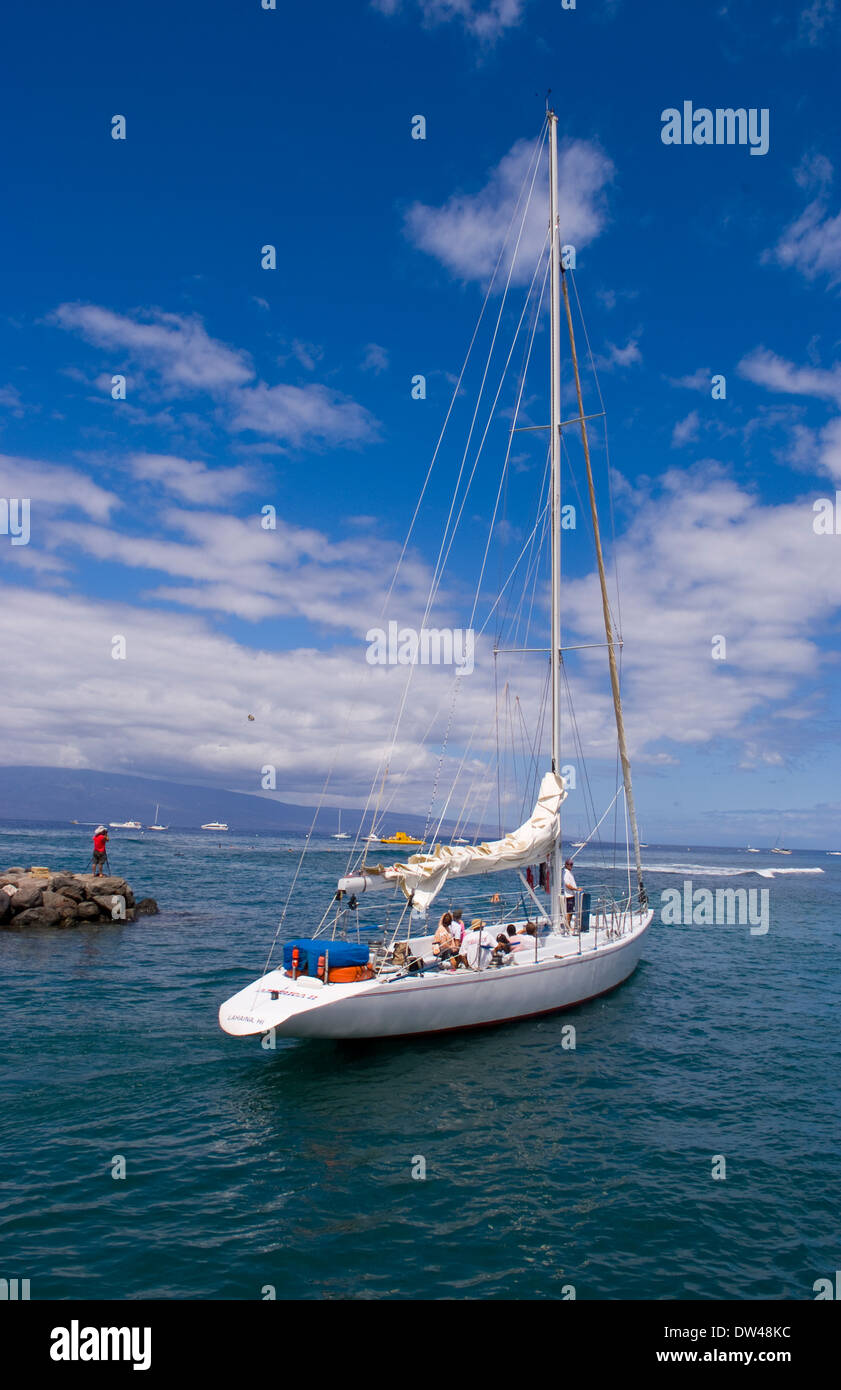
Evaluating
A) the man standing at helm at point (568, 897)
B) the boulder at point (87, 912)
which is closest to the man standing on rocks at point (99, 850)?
the boulder at point (87, 912)

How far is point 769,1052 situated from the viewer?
18922 millimetres

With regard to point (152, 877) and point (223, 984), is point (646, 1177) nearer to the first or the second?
point (223, 984)

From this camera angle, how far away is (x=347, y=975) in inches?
642

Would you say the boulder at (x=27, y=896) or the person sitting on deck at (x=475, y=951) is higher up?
the person sitting on deck at (x=475, y=951)

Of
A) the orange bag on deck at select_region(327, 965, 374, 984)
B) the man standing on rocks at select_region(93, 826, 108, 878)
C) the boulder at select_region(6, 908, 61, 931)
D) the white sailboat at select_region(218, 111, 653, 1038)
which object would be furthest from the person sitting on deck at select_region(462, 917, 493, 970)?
the man standing on rocks at select_region(93, 826, 108, 878)

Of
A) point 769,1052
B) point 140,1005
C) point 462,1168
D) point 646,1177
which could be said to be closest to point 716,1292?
point 646,1177

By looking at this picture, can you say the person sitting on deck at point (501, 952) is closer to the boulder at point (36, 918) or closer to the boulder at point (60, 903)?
the boulder at point (36, 918)

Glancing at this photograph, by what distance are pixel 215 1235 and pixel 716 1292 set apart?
6146 millimetres

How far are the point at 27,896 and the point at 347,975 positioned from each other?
22514mm

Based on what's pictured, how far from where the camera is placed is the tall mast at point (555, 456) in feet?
72.1

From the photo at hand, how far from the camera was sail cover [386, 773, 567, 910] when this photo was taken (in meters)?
18.0

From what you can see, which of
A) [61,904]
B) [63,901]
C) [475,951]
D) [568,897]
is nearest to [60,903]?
[61,904]

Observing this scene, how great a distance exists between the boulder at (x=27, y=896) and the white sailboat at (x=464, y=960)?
1788cm

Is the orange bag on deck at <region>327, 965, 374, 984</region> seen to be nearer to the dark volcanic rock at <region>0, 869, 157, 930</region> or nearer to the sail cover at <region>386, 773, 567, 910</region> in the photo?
the sail cover at <region>386, 773, 567, 910</region>
